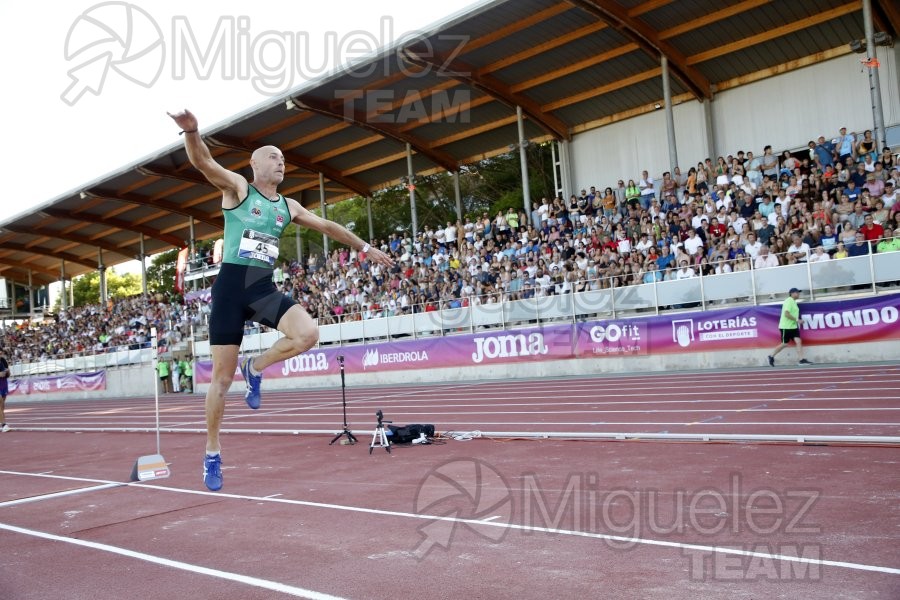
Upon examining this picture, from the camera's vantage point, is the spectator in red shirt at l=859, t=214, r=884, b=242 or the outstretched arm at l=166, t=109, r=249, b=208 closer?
the outstretched arm at l=166, t=109, r=249, b=208

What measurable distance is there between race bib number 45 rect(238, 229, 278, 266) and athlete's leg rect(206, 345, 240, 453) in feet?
2.21

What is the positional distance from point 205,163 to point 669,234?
16933 millimetres

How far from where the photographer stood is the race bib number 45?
5543 mm

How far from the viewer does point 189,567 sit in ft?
16.1

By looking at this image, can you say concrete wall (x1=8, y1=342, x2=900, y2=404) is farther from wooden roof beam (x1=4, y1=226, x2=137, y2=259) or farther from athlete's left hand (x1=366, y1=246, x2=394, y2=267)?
wooden roof beam (x1=4, y1=226, x2=137, y2=259)

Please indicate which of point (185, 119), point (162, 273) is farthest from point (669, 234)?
point (162, 273)

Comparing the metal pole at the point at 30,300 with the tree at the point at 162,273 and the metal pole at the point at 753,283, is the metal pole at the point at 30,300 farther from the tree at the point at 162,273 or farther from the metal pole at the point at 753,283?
the metal pole at the point at 753,283

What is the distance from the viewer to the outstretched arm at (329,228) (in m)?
6.15

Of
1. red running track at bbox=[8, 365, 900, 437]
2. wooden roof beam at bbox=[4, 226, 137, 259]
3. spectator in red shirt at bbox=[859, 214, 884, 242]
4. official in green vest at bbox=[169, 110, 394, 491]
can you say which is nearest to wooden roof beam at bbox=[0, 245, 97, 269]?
wooden roof beam at bbox=[4, 226, 137, 259]

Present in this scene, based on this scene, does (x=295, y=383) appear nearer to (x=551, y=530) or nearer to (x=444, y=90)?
(x=444, y=90)

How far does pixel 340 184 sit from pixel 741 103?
1891 centimetres

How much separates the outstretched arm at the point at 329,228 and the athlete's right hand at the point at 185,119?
1.30 meters

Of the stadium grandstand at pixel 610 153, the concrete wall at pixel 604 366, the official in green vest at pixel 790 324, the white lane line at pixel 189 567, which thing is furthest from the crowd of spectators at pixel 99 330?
the white lane line at pixel 189 567

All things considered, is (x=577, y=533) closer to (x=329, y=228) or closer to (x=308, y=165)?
(x=329, y=228)
